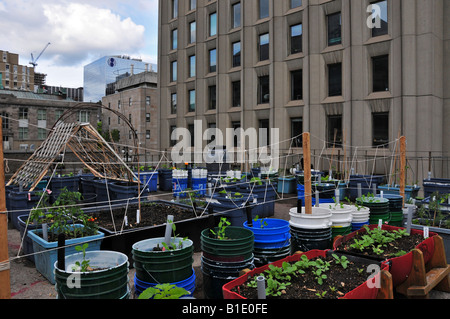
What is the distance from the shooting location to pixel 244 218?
8.45m

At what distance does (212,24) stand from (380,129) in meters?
17.1

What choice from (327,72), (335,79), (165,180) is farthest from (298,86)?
(165,180)

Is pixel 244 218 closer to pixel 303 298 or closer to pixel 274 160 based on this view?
pixel 303 298

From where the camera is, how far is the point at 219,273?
4.59 meters

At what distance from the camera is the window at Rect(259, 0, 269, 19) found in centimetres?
2359

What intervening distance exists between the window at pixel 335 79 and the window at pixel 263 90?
15.9ft

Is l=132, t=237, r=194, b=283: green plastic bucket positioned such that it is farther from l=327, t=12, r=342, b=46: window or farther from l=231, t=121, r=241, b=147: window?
l=231, t=121, r=241, b=147: window

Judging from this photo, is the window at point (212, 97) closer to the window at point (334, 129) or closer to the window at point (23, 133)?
the window at point (334, 129)

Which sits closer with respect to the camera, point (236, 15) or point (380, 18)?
point (380, 18)

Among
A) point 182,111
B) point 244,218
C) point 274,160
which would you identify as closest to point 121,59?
point 182,111

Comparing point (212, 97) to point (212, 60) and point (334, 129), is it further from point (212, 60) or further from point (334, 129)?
point (334, 129)

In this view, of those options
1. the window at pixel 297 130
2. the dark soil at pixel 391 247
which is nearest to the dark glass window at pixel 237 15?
the window at pixel 297 130

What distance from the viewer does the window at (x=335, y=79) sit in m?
19.5

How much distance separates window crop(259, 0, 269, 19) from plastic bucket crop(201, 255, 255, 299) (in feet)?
74.8
